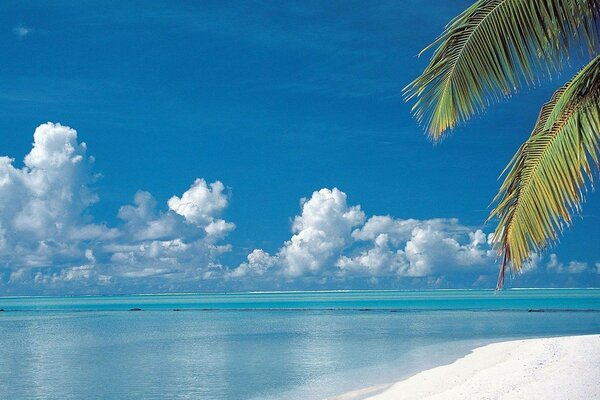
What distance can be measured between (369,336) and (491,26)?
3053cm

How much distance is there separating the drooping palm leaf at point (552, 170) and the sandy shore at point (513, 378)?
308 inches

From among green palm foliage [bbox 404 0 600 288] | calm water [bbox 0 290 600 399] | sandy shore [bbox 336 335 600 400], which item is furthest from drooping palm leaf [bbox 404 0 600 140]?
calm water [bbox 0 290 600 399]

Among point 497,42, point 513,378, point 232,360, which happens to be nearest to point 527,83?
point 497,42

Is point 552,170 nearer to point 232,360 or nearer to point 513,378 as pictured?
point 513,378

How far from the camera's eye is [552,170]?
5.52 meters

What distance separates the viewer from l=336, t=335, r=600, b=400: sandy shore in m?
13.1

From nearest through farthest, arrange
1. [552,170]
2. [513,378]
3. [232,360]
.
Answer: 1. [552,170]
2. [513,378]
3. [232,360]

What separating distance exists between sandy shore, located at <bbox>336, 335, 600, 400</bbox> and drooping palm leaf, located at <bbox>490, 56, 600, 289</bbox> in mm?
7816

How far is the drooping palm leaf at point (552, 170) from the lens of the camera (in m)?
5.48

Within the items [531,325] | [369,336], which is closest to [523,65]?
[369,336]

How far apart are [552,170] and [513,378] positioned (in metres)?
11.2

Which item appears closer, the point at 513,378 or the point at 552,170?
the point at 552,170

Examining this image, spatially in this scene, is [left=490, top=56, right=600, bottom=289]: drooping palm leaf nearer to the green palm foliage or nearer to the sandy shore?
the green palm foliage

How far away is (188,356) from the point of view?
1055 inches
